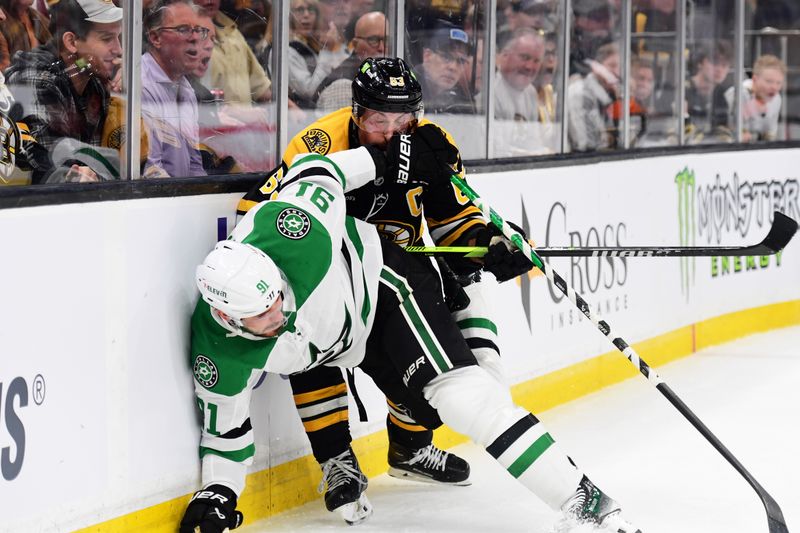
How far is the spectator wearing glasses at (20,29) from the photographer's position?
9.02 feet

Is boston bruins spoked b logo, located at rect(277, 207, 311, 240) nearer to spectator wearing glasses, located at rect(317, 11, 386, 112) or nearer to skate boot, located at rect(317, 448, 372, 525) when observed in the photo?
skate boot, located at rect(317, 448, 372, 525)

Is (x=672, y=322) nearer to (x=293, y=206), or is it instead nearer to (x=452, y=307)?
(x=452, y=307)

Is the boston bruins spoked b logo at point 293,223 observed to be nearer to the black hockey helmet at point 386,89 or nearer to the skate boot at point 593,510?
the black hockey helmet at point 386,89

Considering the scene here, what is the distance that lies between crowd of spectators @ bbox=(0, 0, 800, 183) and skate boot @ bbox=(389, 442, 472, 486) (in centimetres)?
90

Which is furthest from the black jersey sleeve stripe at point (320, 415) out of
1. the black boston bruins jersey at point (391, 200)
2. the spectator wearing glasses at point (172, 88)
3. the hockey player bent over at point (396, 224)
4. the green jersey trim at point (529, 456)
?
the spectator wearing glasses at point (172, 88)

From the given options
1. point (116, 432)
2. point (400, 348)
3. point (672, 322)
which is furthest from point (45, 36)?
point (672, 322)

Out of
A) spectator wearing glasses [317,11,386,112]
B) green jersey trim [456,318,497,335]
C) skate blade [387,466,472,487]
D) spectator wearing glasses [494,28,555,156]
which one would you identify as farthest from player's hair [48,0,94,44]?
spectator wearing glasses [494,28,555,156]

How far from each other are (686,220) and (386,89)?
2.94 metres

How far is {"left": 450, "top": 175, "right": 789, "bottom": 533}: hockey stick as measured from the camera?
3.15 m

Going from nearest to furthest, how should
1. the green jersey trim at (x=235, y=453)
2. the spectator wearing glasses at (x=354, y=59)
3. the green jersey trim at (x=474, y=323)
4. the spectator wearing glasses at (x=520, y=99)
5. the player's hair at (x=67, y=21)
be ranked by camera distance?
the player's hair at (x=67, y=21) → the green jersey trim at (x=235, y=453) → the green jersey trim at (x=474, y=323) → the spectator wearing glasses at (x=354, y=59) → the spectator wearing glasses at (x=520, y=99)

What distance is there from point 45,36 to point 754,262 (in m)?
4.36

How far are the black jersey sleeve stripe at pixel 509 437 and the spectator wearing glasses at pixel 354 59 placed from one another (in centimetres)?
128

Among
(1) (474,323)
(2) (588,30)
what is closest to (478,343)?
(1) (474,323)

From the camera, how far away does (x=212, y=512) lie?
2980 mm
